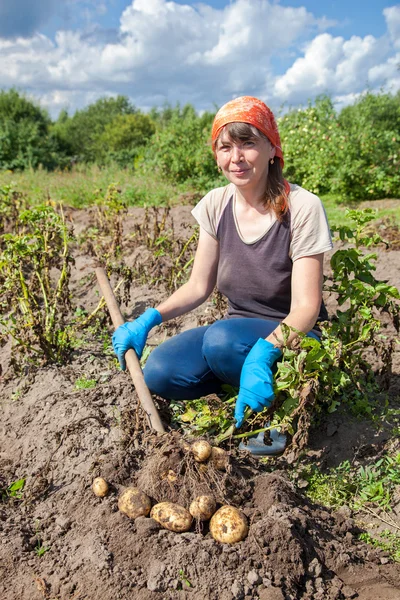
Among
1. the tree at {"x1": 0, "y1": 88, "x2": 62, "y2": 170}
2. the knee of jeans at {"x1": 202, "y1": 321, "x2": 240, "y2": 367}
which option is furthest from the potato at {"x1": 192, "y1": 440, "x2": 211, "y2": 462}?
the tree at {"x1": 0, "y1": 88, "x2": 62, "y2": 170}

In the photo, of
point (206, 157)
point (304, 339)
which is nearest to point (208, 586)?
point (304, 339)

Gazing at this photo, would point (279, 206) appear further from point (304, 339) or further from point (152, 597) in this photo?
point (152, 597)

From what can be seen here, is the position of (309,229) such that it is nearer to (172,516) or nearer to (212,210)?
(212,210)

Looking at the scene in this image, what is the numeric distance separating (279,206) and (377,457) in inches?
47.4

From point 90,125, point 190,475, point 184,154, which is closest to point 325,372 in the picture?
point 190,475

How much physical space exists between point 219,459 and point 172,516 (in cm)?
30

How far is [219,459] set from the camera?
2125 mm

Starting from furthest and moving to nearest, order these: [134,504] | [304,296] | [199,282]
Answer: [199,282] → [304,296] → [134,504]

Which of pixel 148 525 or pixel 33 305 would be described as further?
pixel 33 305

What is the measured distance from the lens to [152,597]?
172 cm

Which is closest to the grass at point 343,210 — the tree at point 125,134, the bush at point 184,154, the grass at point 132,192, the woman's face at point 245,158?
the grass at point 132,192

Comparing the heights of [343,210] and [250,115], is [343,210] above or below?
below

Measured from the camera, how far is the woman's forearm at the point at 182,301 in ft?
9.13

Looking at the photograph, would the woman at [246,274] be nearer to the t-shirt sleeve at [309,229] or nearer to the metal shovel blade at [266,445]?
the t-shirt sleeve at [309,229]
